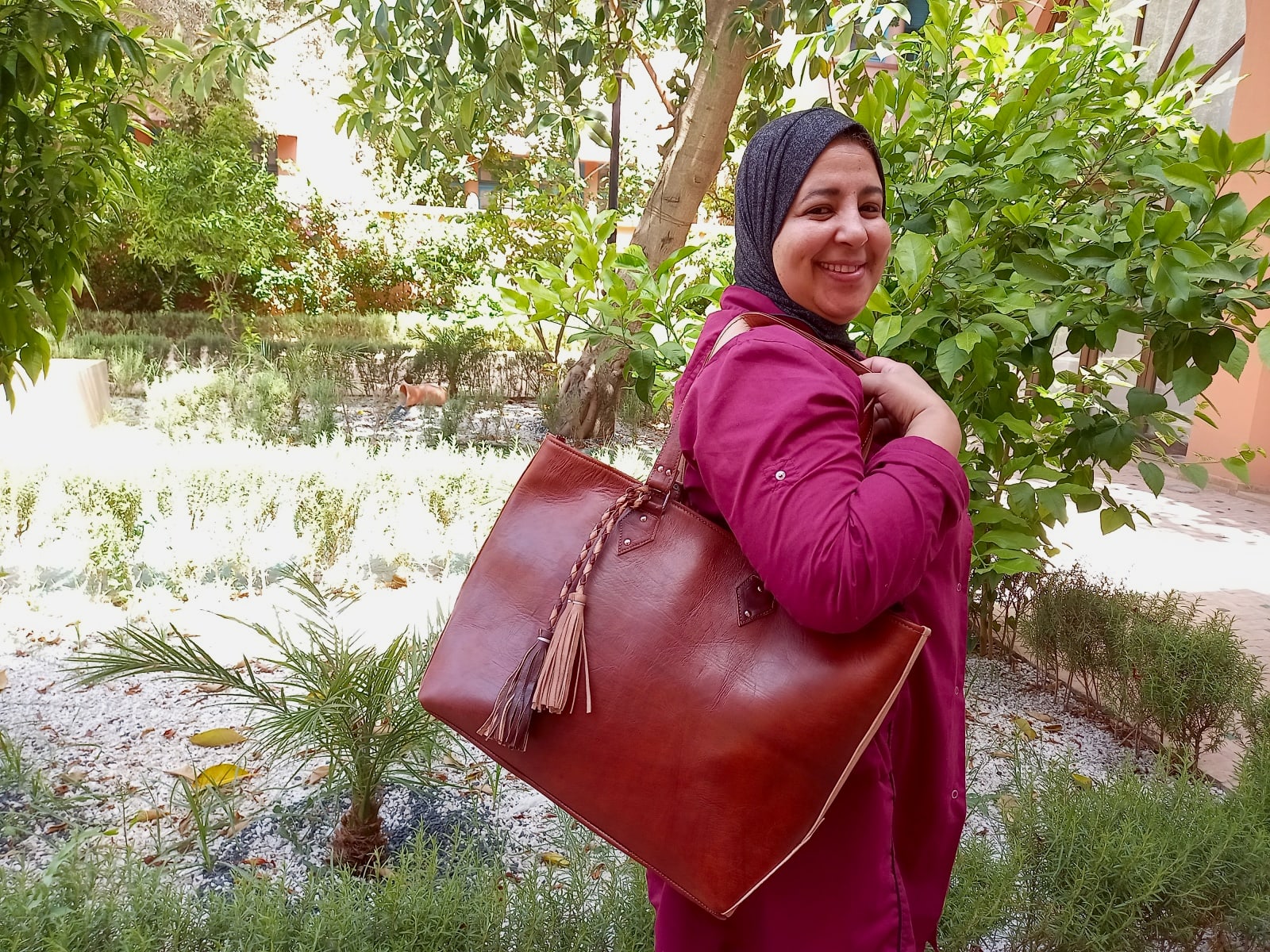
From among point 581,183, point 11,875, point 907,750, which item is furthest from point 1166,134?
point 581,183

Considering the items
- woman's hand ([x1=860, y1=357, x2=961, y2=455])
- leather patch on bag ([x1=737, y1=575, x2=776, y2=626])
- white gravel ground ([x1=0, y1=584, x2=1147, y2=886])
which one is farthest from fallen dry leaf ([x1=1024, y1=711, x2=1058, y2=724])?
leather patch on bag ([x1=737, y1=575, x2=776, y2=626])

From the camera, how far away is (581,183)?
755 cm

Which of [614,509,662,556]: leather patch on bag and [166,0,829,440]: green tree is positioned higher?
[166,0,829,440]: green tree

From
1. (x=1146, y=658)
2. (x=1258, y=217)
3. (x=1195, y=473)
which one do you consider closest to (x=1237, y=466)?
(x=1195, y=473)

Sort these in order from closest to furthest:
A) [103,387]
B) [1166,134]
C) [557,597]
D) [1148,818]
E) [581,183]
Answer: [557,597] < [1148,818] < [1166,134] < [103,387] < [581,183]

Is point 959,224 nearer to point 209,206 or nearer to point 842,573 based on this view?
point 842,573

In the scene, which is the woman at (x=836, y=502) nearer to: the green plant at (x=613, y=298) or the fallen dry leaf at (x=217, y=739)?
the green plant at (x=613, y=298)

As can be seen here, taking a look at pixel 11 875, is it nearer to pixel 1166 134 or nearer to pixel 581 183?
pixel 1166 134

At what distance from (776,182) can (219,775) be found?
2.32 m

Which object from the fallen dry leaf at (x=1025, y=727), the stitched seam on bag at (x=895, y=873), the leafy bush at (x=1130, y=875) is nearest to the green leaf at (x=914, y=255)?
the stitched seam on bag at (x=895, y=873)

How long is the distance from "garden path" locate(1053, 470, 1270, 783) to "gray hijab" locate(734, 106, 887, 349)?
355 cm

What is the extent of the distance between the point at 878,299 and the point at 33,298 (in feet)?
6.60

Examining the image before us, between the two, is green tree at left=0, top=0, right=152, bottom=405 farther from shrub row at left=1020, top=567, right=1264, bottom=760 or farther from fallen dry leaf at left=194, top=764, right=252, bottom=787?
shrub row at left=1020, top=567, right=1264, bottom=760

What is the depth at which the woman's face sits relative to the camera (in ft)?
3.42
